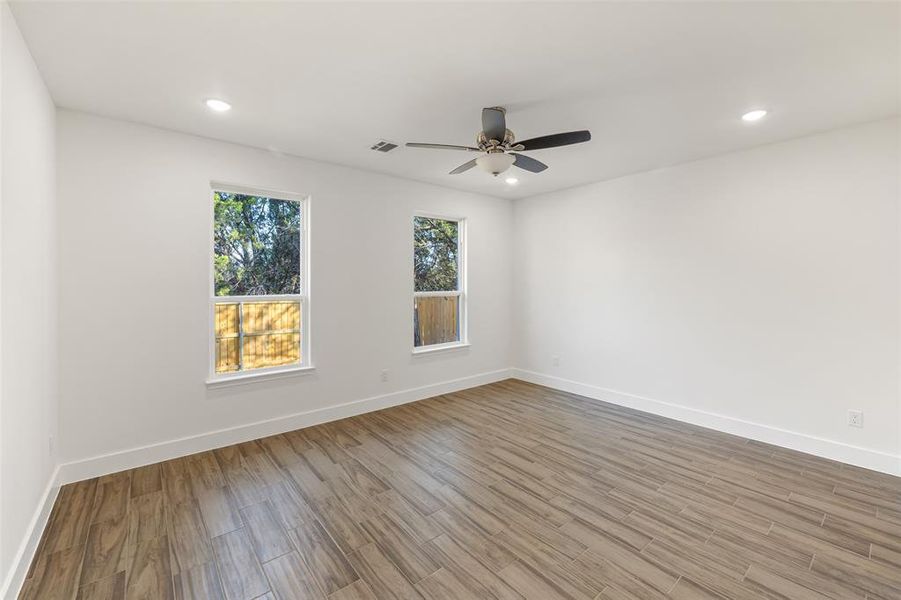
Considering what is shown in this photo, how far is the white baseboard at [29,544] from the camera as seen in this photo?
66.4 inches

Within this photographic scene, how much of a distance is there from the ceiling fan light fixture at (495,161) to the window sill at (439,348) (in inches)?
101

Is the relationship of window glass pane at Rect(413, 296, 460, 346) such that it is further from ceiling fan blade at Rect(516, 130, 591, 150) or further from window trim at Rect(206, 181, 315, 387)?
ceiling fan blade at Rect(516, 130, 591, 150)

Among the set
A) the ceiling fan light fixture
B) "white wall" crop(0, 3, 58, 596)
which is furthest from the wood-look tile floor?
the ceiling fan light fixture

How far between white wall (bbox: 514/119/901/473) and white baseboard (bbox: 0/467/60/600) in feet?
15.9

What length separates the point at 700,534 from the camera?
2188 millimetres

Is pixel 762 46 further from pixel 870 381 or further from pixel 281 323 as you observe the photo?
pixel 281 323

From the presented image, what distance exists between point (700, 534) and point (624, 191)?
3.51m

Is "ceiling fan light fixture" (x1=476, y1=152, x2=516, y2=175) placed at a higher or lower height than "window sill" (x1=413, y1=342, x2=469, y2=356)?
higher

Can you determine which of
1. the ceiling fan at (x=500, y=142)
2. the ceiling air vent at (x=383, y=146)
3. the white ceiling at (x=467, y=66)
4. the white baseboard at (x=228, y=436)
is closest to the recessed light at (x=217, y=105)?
the white ceiling at (x=467, y=66)

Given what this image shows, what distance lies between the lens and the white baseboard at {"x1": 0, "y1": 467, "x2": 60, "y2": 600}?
169 centimetres

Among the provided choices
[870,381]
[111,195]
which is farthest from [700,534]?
[111,195]

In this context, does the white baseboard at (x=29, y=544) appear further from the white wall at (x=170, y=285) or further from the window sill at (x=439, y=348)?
the window sill at (x=439, y=348)

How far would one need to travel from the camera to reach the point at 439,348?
4.93m

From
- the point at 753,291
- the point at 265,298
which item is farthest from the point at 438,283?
the point at 753,291
